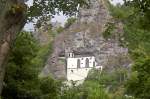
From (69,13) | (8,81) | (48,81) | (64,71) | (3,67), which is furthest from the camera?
(64,71)

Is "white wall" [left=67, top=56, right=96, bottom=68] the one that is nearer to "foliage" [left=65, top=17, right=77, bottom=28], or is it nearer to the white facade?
the white facade

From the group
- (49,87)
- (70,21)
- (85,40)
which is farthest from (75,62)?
(49,87)

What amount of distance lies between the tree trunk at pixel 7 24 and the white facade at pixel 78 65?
224ft

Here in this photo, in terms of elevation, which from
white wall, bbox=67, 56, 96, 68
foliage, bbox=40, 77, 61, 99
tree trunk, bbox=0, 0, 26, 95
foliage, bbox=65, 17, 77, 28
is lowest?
white wall, bbox=67, 56, 96, 68

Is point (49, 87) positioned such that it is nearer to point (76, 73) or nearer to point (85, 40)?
point (76, 73)

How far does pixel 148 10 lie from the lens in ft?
22.9

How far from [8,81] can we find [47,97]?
2.34 m

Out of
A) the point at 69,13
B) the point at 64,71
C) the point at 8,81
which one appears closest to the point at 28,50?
the point at 8,81

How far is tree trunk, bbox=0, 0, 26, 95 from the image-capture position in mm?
5793

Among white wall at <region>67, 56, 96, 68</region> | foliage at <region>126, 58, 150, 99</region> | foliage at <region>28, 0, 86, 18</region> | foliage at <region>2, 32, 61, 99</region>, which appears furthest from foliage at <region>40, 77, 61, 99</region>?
white wall at <region>67, 56, 96, 68</region>

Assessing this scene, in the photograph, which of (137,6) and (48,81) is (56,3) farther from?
(48,81)

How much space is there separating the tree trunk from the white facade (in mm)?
68391

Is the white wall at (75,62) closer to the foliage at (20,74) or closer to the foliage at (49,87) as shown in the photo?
the foliage at (49,87)

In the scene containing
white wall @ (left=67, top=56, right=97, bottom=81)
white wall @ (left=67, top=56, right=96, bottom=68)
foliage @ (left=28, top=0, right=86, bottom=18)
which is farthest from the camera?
white wall @ (left=67, top=56, right=96, bottom=68)
